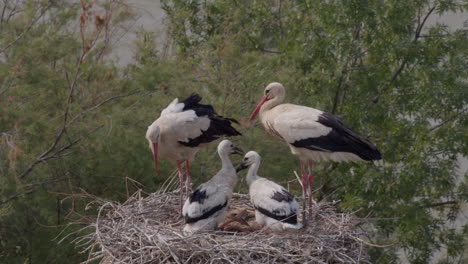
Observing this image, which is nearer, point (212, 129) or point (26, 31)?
point (212, 129)

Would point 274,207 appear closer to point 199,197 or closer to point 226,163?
point 199,197

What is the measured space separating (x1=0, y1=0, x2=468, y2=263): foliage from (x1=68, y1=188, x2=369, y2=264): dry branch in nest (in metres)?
3.60

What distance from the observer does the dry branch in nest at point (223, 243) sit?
312 inches

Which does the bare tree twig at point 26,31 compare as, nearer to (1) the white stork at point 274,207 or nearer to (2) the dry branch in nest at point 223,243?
(2) the dry branch in nest at point 223,243

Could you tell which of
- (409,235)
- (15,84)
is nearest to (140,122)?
(15,84)

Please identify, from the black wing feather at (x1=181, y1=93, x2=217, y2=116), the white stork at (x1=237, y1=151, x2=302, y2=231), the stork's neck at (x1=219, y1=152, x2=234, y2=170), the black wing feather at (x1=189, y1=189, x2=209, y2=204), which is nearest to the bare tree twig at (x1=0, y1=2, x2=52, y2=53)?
the black wing feather at (x1=181, y1=93, x2=217, y2=116)

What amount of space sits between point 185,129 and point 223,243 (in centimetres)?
158

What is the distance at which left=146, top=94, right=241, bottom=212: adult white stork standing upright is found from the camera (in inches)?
364

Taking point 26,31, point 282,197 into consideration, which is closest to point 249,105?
point 26,31

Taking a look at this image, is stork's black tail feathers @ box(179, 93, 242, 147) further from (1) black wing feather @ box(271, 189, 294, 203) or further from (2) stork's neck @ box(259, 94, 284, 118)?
(1) black wing feather @ box(271, 189, 294, 203)

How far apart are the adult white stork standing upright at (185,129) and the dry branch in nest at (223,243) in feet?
2.47

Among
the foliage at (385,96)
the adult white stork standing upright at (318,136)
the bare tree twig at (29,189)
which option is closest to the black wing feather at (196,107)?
the adult white stork standing upright at (318,136)

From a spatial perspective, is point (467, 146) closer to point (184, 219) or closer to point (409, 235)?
point (409, 235)

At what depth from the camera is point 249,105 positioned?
14188 mm
